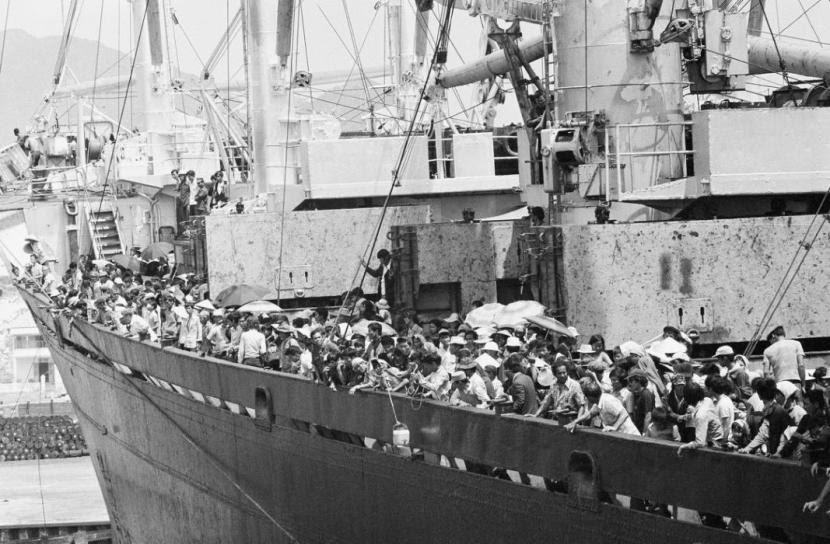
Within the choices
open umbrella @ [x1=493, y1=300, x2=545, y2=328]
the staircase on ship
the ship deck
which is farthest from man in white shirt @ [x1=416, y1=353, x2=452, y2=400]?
the ship deck

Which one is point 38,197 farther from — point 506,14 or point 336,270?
point 506,14

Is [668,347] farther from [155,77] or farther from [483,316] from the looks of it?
[155,77]

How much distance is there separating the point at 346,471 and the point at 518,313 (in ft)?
7.82

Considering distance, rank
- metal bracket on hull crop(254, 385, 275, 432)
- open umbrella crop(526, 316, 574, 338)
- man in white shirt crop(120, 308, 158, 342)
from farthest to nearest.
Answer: man in white shirt crop(120, 308, 158, 342) → metal bracket on hull crop(254, 385, 275, 432) → open umbrella crop(526, 316, 574, 338)

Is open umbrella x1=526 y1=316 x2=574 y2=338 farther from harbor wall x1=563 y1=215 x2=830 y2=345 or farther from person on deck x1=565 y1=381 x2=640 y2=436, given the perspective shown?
person on deck x1=565 y1=381 x2=640 y2=436

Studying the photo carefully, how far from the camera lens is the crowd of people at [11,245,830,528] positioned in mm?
10453

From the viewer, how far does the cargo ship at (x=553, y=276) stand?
11984 millimetres

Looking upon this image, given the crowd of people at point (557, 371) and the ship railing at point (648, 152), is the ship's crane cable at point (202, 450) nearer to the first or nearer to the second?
the crowd of people at point (557, 371)

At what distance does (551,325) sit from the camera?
1538cm

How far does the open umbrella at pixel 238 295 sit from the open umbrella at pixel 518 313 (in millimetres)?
6499

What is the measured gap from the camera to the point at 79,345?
29297 millimetres

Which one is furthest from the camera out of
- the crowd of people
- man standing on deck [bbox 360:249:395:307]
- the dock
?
the dock

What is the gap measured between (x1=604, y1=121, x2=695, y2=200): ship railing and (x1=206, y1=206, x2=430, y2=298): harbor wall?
6600mm

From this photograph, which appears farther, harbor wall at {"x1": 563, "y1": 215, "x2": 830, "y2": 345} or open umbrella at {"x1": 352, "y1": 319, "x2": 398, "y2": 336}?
open umbrella at {"x1": 352, "y1": 319, "x2": 398, "y2": 336}
